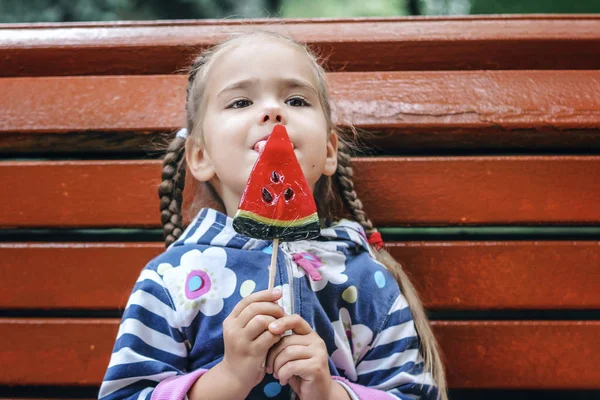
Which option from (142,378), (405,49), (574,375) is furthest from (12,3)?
(574,375)

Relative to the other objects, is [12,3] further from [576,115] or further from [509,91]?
[576,115]

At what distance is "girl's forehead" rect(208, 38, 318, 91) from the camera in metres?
1.21

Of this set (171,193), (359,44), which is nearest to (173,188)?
(171,193)

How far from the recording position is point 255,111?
1171mm

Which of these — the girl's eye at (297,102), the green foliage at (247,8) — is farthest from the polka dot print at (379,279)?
the green foliage at (247,8)

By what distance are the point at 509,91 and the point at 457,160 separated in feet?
0.90

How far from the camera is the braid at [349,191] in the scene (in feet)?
4.59

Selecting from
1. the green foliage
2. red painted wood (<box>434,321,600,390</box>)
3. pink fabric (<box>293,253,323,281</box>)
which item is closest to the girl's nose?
pink fabric (<box>293,253,323,281</box>)

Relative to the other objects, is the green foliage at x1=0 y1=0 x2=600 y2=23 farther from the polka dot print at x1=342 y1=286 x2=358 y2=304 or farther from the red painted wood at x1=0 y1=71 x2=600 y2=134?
the polka dot print at x1=342 y1=286 x2=358 y2=304

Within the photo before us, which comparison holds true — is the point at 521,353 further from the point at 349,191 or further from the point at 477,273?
the point at 349,191

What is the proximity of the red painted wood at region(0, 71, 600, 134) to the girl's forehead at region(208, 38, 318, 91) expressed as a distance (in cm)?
33

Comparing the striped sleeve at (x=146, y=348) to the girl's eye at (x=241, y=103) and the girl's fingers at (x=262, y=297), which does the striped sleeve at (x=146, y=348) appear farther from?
the girl's eye at (x=241, y=103)

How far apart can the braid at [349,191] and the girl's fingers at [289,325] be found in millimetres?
486

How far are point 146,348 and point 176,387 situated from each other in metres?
0.12
